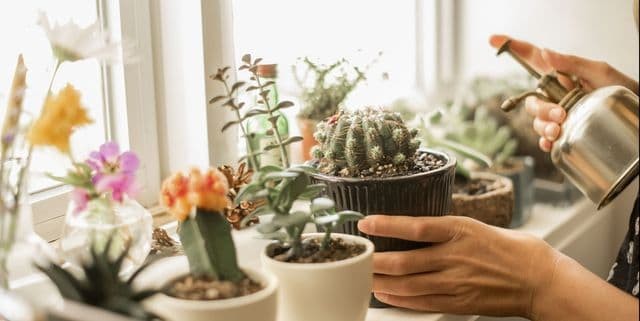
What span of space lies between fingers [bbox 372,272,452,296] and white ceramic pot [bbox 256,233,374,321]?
0.15m

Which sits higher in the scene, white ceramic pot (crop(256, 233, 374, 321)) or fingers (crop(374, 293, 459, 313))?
white ceramic pot (crop(256, 233, 374, 321))

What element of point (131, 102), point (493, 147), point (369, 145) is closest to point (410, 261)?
point (369, 145)

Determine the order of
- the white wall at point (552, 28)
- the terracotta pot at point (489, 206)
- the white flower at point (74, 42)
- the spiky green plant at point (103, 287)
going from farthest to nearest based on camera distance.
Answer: the white wall at point (552, 28), the terracotta pot at point (489, 206), the white flower at point (74, 42), the spiky green plant at point (103, 287)

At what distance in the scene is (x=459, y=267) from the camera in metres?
1.11

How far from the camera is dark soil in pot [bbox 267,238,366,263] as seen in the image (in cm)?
94

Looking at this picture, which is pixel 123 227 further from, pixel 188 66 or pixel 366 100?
pixel 366 100

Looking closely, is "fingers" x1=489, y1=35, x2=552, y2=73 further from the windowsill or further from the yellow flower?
the yellow flower

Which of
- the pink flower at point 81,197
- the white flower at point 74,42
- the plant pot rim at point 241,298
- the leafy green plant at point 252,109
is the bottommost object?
the plant pot rim at point 241,298

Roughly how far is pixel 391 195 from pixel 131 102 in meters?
0.47

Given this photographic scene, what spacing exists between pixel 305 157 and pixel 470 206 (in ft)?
1.03

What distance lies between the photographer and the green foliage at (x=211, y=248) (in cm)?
81

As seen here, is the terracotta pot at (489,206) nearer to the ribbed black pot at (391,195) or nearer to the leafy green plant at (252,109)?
the ribbed black pot at (391,195)

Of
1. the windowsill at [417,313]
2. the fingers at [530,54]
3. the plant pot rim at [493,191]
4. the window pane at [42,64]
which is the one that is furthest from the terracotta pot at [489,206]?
the window pane at [42,64]

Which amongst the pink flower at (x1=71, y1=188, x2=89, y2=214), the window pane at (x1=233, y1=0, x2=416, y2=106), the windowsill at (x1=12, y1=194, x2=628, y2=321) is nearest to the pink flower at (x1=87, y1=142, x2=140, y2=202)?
the pink flower at (x1=71, y1=188, x2=89, y2=214)
